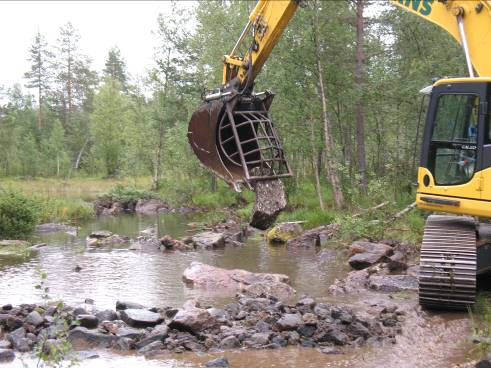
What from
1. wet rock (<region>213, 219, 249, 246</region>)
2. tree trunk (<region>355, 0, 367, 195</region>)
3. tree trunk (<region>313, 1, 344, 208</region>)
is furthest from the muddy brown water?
tree trunk (<region>355, 0, 367, 195</region>)

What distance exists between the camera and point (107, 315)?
792 cm

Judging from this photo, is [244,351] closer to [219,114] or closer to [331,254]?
[219,114]

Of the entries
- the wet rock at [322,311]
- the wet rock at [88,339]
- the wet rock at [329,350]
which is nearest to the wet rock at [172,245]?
the wet rock at [322,311]

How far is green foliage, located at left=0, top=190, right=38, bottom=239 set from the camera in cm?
1661

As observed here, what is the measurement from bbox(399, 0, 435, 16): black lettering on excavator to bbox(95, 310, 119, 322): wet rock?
19.9 ft

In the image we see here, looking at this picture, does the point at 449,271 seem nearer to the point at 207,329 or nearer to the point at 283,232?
the point at 207,329

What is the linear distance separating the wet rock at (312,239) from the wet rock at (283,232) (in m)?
0.49

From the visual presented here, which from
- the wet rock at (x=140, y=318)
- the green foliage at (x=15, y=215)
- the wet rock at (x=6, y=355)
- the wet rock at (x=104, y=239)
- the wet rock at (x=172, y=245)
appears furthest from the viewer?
the green foliage at (x=15, y=215)

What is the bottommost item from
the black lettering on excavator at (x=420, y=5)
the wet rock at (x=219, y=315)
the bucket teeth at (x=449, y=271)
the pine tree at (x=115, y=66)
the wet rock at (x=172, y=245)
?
the wet rock at (x=172, y=245)

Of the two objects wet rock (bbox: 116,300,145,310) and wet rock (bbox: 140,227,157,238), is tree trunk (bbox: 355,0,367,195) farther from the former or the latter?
wet rock (bbox: 116,300,145,310)

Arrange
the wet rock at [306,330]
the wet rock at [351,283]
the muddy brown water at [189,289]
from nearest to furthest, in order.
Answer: the muddy brown water at [189,289] → the wet rock at [306,330] → the wet rock at [351,283]

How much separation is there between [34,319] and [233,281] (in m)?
3.95

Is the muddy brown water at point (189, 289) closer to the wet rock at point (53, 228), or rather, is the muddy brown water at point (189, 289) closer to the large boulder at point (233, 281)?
the large boulder at point (233, 281)

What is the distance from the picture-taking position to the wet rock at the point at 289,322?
22.9 ft
